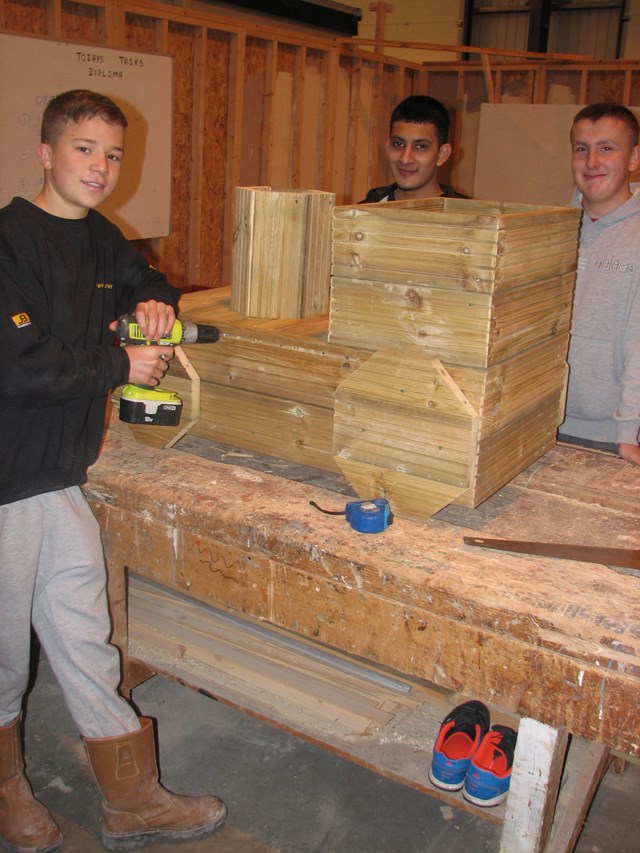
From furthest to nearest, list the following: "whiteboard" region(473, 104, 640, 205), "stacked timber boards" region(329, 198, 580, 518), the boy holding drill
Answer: "whiteboard" region(473, 104, 640, 205), the boy holding drill, "stacked timber boards" region(329, 198, 580, 518)

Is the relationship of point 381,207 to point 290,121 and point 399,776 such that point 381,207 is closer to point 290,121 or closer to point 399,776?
point 399,776

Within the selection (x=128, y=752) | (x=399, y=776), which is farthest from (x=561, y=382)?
(x=128, y=752)

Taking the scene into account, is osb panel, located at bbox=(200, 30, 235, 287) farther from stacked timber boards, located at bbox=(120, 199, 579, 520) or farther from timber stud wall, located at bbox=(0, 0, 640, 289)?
stacked timber boards, located at bbox=(120, 199, 579, 520)

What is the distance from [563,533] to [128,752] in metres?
1.27

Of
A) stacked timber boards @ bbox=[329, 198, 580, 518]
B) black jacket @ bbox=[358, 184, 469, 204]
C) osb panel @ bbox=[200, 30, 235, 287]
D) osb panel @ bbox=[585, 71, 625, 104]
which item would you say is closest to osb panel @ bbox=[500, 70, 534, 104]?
osb panel @ bbox=[585, 71, 625, 104]

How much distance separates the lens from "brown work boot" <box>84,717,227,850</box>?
2135mm

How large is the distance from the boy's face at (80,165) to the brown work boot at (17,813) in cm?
140

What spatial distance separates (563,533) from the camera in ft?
6.25

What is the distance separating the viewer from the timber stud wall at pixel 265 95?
6344 millimetres

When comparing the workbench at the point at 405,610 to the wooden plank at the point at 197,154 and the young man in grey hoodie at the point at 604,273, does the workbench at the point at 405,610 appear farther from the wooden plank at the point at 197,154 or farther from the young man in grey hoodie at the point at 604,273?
the wooden plank at the point at 197,154

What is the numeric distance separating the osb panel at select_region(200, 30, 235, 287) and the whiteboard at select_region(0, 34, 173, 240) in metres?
0.70

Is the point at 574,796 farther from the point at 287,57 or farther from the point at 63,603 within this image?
the point at 287,57

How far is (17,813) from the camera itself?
87.7 inches

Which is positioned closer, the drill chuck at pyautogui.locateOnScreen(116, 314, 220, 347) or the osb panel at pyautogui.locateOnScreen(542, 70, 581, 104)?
the drill chuck at pyautogui.locateOnScreen(116, 314, 220, 347)
